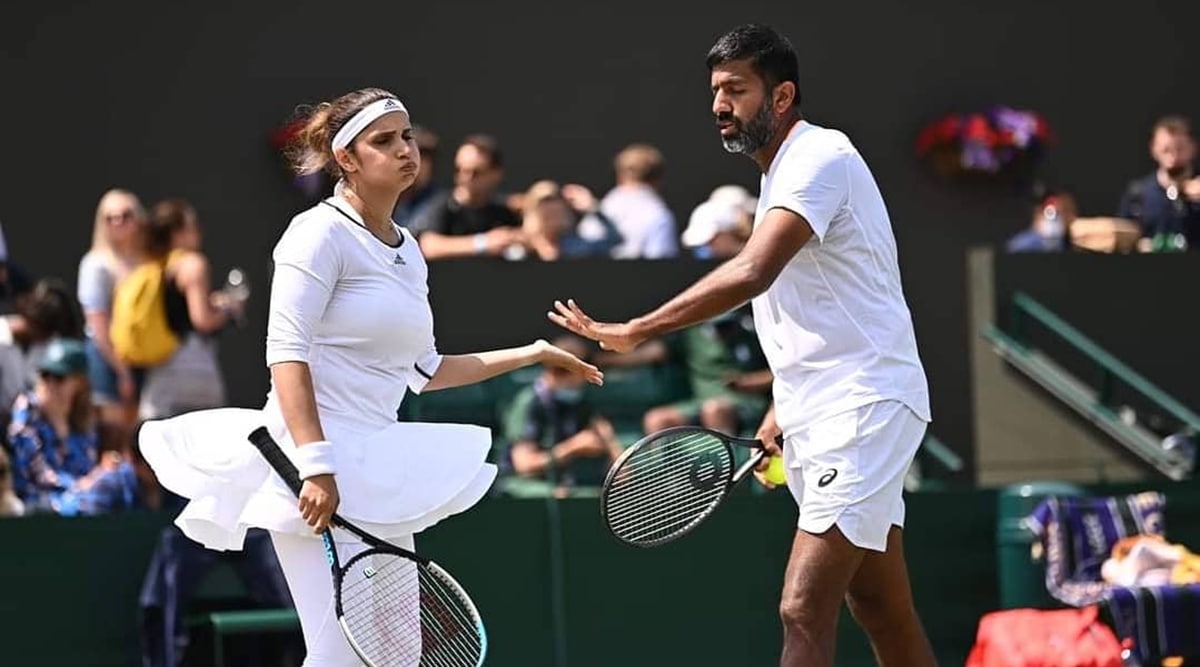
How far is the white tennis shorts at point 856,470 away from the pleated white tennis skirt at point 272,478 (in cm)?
91

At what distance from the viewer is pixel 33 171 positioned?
12.7m

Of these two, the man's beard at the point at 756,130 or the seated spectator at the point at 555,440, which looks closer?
the man's beard at the point at 756,130

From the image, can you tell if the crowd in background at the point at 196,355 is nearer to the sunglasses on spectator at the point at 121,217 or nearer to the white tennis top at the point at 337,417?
the sunglasses on spectator at the point at 121,217

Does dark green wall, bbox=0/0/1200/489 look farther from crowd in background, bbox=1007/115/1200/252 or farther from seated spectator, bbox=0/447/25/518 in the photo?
seated spectator, bbox=0/447/25/518

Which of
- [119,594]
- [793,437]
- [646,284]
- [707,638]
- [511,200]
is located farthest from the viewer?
[511,200]

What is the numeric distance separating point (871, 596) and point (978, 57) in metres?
8.99

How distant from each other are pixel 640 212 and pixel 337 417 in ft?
20.9

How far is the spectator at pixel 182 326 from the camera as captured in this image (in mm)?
10180

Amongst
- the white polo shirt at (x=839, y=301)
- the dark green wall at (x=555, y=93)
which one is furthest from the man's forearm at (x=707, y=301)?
the dark green wall at (x=555, y=93)

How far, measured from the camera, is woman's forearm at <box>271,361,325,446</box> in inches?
206

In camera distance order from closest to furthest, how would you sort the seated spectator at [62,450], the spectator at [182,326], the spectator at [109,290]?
the seated spectator at [62,450] → the spectator at [182,326] → the spectator at [109,290]

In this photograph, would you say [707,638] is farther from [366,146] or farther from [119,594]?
[366,146]

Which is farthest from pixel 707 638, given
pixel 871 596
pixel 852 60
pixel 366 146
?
pixel 852 60

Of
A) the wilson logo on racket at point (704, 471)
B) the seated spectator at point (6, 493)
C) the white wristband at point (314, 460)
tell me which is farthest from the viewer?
the seated spectator at point (6, 493)
